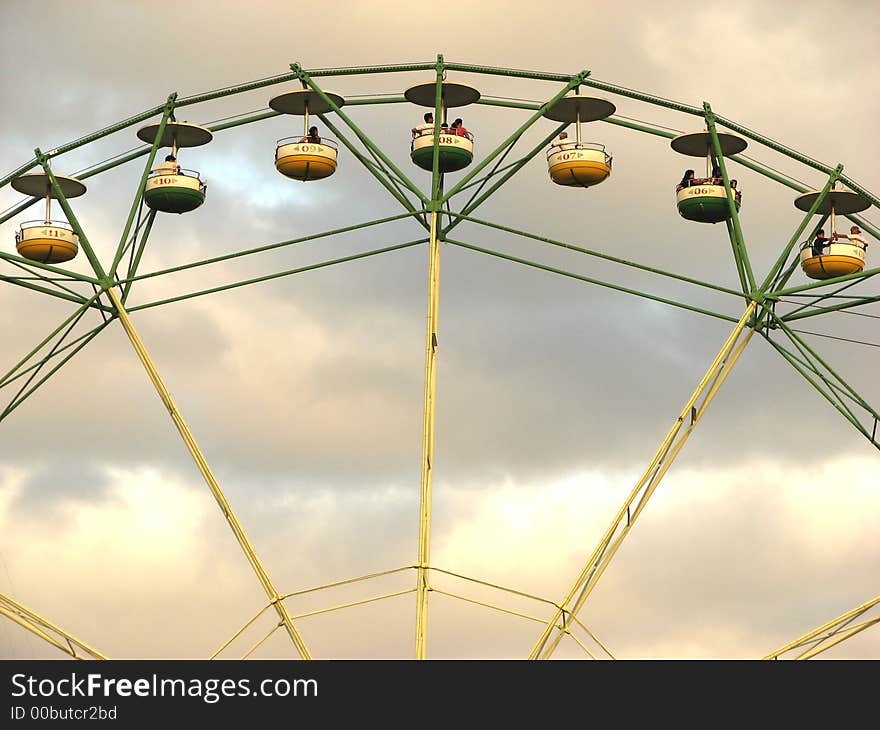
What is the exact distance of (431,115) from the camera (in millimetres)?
47656

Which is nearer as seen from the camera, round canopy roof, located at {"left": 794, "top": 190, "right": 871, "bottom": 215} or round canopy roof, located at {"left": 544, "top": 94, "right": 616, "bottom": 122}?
round canopy roof, located at {"left": 544, "top": 94, "right": 616, "bottom": 122}

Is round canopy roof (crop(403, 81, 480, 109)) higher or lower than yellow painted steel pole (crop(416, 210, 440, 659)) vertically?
higher

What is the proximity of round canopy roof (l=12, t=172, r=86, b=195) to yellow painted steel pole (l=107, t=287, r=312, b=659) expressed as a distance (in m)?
5.26

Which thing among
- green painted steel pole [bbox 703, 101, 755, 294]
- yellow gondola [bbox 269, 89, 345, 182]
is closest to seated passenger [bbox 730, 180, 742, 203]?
green painted steel pole [bbox 703, 101, 755, 294]

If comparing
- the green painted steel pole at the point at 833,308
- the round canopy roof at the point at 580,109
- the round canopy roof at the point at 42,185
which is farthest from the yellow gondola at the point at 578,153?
the round canopy roof at the point at 42,185

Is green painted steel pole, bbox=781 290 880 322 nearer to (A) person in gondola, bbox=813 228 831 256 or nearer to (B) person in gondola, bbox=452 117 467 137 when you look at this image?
(A) person in gondola, bbox=813 228 831 256

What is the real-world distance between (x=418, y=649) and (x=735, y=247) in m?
12.9

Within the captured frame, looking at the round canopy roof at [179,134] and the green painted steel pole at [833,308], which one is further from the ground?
the round canopy roof at [179,134]

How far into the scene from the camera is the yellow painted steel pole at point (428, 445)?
43406mm

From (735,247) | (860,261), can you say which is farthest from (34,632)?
(860,261)

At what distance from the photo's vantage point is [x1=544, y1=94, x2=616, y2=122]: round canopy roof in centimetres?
4769

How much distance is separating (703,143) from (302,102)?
32.9 ft

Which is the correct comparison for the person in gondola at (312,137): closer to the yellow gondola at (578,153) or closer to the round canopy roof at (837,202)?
the yellow gondola at (578,153)

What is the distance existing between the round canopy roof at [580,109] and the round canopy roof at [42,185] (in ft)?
40.3
